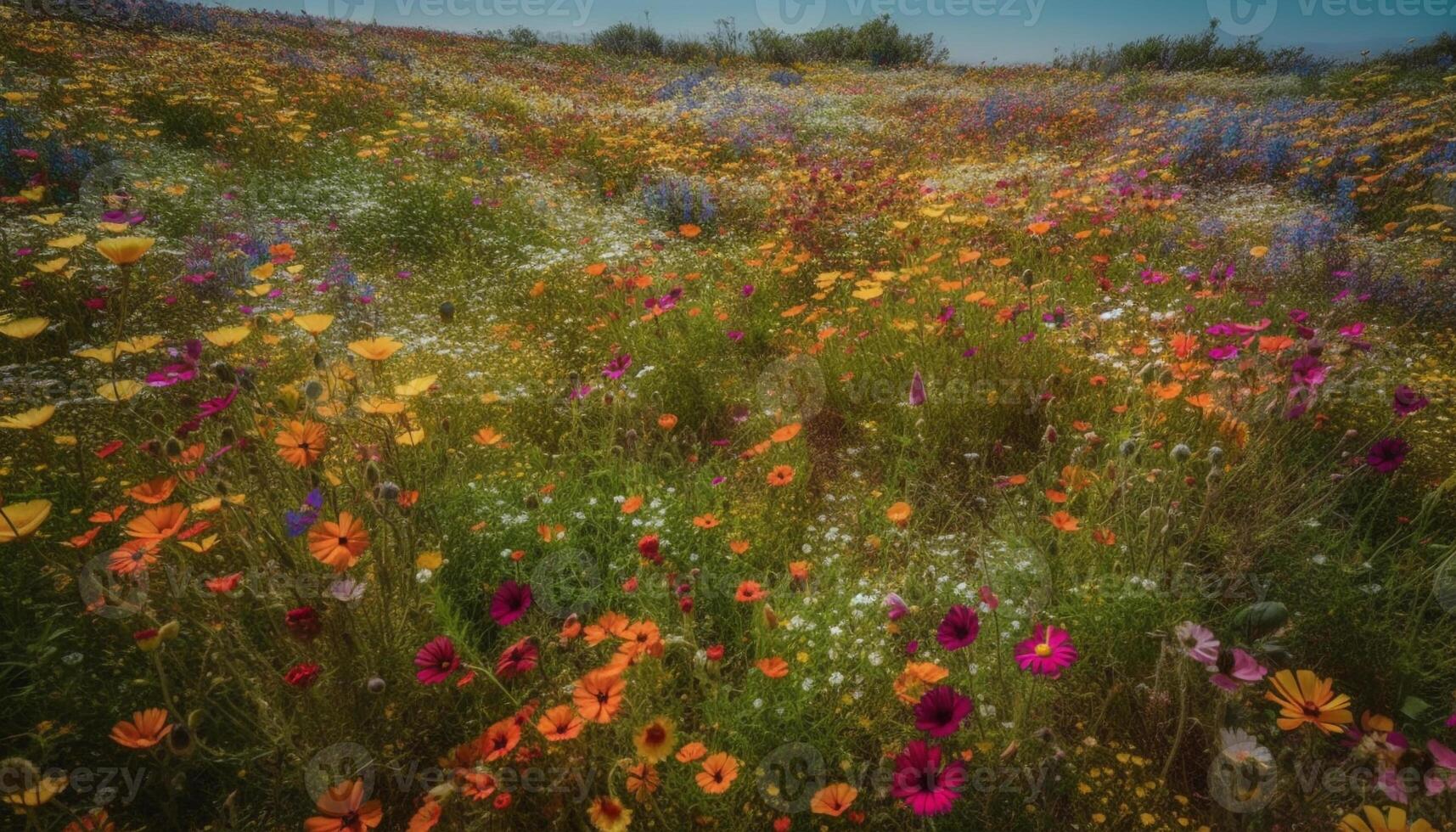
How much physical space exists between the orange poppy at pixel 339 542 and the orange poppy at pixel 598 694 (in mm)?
632

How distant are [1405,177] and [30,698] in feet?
32.8

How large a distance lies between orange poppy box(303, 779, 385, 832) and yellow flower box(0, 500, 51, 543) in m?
0.92

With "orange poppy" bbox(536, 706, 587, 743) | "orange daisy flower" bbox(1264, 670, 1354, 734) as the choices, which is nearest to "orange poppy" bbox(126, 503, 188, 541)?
"orange poppy" bbox(536, 706, 587, 743)

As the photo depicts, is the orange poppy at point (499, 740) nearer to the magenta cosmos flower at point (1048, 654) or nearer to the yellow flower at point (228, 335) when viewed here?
the magenta cosmos flower at point (1048, 654)

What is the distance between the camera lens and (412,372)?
369 centimetres

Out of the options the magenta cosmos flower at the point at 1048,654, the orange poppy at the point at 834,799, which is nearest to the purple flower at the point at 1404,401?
the magenta cosmos flower at the point at 1048,654

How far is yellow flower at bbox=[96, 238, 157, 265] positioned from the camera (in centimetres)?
165

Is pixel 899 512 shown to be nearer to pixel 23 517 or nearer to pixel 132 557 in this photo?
pixel 132 557

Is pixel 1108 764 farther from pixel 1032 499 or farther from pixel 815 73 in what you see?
pixel 815 73

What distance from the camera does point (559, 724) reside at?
1535 millimetres

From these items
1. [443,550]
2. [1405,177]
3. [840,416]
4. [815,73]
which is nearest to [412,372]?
[443,550]

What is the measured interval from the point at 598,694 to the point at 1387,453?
8.25 ft

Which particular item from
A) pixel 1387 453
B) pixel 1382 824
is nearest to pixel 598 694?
pixel 1382 824

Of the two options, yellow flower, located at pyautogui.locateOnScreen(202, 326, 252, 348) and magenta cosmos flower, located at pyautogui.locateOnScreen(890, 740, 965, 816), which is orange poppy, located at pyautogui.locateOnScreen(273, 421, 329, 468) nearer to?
yellow flower, located at pyautogui.locateOnScreen(202, 326, 252, 348)
